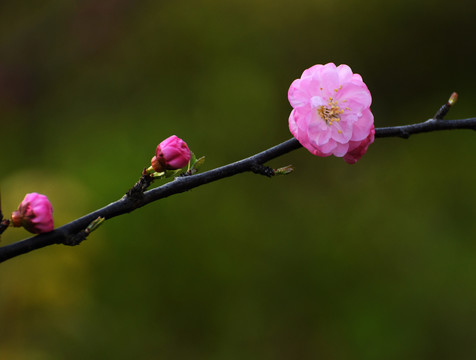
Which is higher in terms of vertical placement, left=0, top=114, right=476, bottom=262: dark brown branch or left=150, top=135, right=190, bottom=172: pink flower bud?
left=150, top=135, right=190, bottom=172: pink flower bud

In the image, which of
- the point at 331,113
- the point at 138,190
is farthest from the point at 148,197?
the point at 331,113

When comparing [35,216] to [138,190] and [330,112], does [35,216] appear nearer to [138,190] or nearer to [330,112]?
[138,190]

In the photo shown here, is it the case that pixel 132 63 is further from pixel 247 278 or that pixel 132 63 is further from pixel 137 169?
pixel 247 278

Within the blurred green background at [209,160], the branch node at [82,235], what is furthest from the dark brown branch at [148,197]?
the blurred green background at [209,160]

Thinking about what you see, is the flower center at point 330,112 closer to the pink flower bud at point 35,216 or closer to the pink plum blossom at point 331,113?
the pink plum blossom at point 331,113

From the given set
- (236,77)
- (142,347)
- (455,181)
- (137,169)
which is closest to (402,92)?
(455,181)

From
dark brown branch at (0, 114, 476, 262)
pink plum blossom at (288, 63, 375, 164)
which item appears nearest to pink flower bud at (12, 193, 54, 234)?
dark brown branch at (0, 114, 476, 262)

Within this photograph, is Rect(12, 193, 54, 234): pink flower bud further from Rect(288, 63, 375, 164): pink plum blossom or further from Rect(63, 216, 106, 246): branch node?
Rect(288, 63, 375, 164): pink plum blossom
